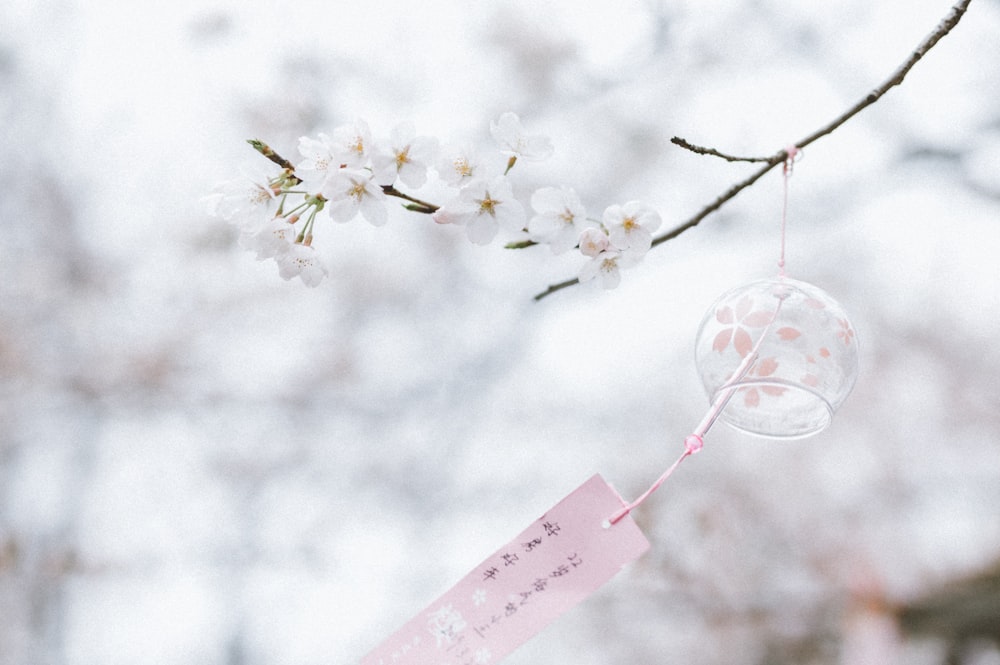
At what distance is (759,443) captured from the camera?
4.05 feet

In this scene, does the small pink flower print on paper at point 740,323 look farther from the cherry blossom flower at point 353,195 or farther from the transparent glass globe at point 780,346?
the cherry blossom flower at point 353,195

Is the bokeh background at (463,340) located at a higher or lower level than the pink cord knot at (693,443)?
higher

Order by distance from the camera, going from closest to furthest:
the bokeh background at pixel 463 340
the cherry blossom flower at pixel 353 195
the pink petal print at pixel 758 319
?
the cherry blossom flower at pixel 353 195
the pink petal print at pixel 758 319
the bokeh background at pixel 463 340

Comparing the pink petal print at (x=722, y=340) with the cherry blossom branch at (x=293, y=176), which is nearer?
the cherry blossom branch at (x=293, y=176)

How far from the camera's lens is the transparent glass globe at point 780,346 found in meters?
0.69

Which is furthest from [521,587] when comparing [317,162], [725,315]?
[317,162]

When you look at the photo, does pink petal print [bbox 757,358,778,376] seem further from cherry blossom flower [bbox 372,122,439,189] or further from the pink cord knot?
cherry blossom flower [bbox 372,122,439,189]

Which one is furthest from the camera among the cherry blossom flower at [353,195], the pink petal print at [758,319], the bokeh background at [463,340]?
the bokeh background at [463,340]

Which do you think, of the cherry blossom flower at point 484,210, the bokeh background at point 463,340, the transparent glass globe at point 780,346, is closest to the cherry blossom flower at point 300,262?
the cherry blossom flower at point 484,210

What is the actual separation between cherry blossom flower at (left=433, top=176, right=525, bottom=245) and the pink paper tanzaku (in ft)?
0.80

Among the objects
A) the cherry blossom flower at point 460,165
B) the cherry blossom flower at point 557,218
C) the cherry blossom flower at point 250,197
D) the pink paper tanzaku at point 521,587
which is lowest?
the pink paper tanzaku at point 521,587

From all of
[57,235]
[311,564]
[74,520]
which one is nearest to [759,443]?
[311,564]

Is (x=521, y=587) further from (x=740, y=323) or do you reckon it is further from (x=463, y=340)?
(x=463, y=340)

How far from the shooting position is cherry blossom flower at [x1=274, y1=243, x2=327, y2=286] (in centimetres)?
65
